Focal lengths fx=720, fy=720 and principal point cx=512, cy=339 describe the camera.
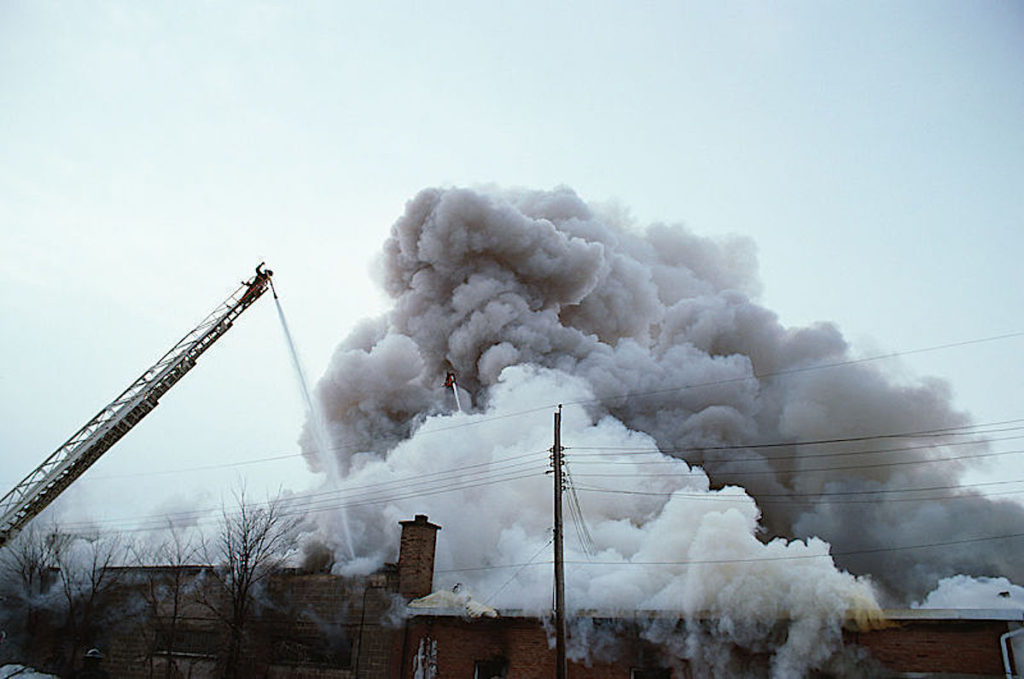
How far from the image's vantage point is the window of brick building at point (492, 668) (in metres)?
16.0

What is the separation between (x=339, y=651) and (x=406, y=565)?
2.87 meters

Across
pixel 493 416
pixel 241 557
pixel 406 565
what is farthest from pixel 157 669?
pixel 493 416

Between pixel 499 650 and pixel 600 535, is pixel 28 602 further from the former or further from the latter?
pixel 600 535

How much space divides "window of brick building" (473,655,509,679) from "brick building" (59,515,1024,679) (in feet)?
0.07

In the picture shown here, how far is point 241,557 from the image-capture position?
2167 centimetres

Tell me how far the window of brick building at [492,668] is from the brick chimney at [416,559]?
2.63 m

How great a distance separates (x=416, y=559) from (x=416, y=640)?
1.95 m

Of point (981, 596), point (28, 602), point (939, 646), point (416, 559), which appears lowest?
point (939, 646)

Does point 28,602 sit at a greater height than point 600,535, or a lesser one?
lesser

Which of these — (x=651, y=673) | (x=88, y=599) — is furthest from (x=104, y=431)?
(x=651, y=673)

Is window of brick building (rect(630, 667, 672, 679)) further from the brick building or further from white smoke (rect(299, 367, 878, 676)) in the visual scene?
white smoke (rect(299, 367, 878, 676))

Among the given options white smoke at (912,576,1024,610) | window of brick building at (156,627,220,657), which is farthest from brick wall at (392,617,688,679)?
window of brick building at (156,627,220,657)

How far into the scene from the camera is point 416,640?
17422 mm

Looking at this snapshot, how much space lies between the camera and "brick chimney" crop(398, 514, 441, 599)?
18172 millimetres
